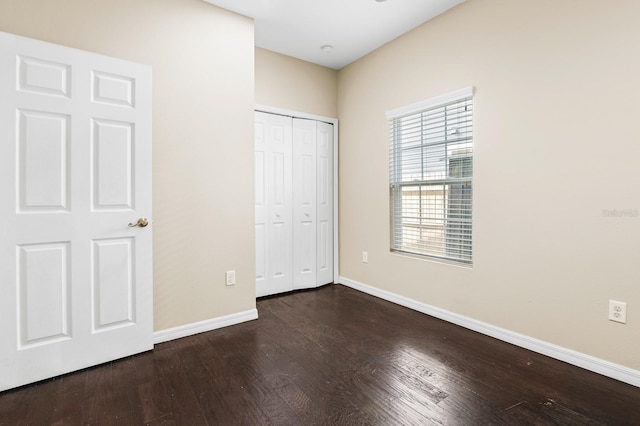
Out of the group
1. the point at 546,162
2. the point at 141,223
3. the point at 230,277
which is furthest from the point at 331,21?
the point at 230,277

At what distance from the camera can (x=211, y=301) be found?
2.72 meters

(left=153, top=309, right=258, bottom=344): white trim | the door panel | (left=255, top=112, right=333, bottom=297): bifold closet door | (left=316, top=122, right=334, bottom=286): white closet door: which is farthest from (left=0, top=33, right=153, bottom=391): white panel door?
(left=316, top=122, right=334, bottom=286): white closet door

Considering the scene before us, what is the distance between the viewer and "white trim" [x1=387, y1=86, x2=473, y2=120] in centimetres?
267

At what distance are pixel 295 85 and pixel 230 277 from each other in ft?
7.27

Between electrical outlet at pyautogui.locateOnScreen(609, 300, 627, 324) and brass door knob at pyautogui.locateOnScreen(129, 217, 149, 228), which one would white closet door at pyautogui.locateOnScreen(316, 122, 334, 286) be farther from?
electrical outlet at pyautogui.locateOnScreen(609, 300, 627, 324)

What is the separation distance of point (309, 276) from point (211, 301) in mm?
1393

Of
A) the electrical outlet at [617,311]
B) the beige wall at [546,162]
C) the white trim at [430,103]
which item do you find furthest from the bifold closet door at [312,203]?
the electrical outlet at [617,311]

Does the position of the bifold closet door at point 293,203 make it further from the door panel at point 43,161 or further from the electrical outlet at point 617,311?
the electrical outlet at point 617,311

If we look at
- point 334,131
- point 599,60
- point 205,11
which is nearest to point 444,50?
point 599,60

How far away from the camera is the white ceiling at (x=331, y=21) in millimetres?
2680

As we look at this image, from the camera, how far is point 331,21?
2936mm

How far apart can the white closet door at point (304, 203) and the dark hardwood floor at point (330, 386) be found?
1.24 meters

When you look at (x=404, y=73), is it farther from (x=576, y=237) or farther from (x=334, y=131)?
(x=576, y=237)

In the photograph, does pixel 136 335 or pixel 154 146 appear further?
pixel 154 146
